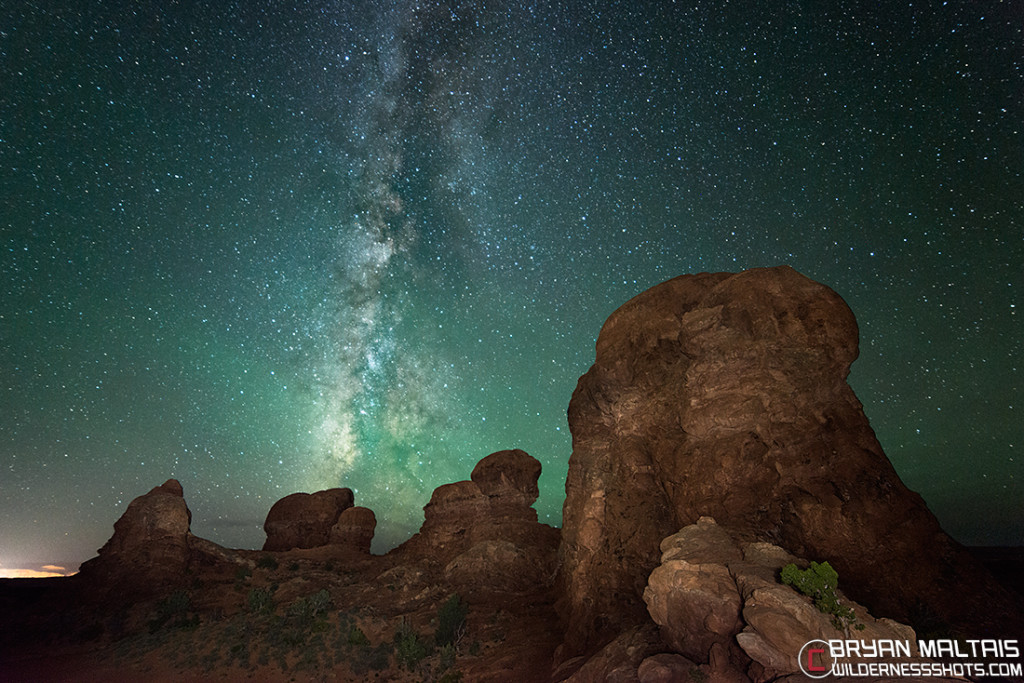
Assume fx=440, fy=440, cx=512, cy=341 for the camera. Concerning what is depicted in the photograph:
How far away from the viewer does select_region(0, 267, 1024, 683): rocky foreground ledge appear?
38.9 ft

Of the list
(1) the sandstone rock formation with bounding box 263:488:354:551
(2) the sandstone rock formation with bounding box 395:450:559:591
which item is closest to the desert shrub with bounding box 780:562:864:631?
(2) the sandstone rock formation with bounding box 395:450:559:591

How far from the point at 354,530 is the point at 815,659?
38236 millimetres

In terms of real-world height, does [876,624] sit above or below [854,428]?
below

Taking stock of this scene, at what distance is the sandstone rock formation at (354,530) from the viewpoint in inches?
1544

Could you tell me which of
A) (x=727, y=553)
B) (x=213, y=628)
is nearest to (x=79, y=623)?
(x=213, y=628)

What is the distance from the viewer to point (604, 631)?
17.0m

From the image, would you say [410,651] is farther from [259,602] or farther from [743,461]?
[743,461]

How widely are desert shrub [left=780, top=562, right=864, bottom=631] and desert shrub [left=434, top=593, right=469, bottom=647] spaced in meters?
17.2

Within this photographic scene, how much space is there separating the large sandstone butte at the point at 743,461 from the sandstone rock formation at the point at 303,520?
27869mm

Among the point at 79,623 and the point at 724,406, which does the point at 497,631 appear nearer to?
the point at 724,406

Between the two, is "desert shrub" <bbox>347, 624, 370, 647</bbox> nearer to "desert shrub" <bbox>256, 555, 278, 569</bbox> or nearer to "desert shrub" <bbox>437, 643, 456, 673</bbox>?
"desert shrub" <bbox>437, 643, 456, 673</bbox>

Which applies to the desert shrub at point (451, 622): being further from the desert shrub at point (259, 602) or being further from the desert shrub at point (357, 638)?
the desert shrub at point (259, 602)

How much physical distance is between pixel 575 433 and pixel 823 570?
1308 centimetres

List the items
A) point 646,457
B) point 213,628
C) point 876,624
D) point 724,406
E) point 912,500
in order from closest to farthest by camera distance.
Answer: point 876,624 → point 912,500 → point 724,406 → point 646,457 → point 213,628
